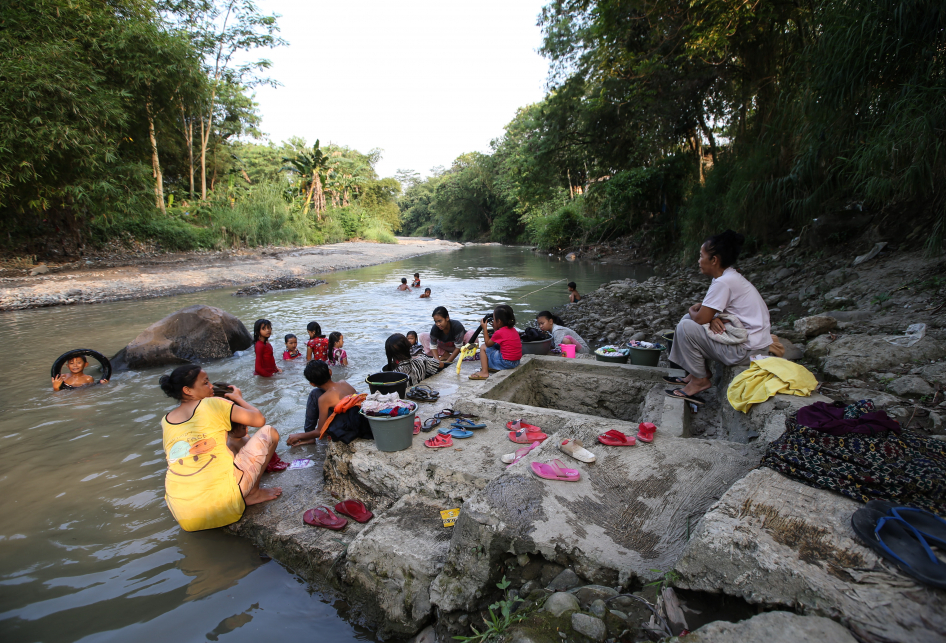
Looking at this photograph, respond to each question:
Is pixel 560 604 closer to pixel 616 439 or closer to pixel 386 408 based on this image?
pixel 616 439

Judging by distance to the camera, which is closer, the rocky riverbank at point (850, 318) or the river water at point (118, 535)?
the river water at point (118, 535)

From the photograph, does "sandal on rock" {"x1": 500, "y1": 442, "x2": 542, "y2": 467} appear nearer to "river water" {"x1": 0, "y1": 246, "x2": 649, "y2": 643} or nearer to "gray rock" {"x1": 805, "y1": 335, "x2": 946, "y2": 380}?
"river water" {"x1": 0, "y1": 246, "x2": 649, "y2": 643}

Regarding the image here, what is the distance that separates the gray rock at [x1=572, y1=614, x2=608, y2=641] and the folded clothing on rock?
60.3 inches

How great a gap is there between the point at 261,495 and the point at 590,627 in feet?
9.25

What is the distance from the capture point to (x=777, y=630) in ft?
4.79

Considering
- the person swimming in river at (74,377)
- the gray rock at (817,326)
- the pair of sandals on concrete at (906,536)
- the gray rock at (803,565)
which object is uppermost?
the gray rock at (817,326)

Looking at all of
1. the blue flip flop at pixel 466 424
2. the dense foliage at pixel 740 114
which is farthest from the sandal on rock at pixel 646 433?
the dense foliage at pixel 740 114

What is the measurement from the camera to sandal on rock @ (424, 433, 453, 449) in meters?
3.46

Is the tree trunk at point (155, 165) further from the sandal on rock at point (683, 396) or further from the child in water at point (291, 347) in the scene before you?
the sandal on rock at point (683, 396)

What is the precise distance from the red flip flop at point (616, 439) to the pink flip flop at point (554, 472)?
471 mm

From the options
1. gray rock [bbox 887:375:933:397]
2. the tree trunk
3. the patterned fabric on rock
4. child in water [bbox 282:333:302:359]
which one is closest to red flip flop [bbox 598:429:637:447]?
the patterned fabric on rock

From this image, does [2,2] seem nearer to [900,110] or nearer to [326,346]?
[326,346]

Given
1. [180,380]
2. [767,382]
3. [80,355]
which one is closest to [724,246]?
[767,382]

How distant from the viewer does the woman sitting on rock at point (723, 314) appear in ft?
12.9
